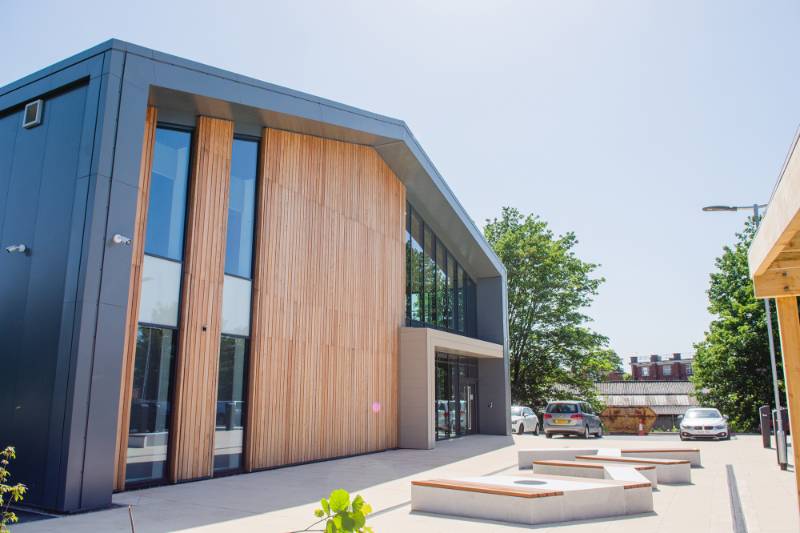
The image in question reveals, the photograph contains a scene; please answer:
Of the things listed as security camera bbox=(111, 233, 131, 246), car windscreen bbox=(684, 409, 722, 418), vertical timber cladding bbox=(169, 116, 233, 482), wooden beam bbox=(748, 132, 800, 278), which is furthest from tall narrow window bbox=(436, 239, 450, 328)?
wooden beam bbox=(748, 132, 800, 278)

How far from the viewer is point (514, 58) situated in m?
11.7

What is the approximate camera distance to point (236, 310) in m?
11.5

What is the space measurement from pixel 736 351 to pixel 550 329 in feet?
33.2

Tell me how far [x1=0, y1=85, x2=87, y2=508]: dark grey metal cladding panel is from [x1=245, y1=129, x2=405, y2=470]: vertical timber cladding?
4069 millimetres

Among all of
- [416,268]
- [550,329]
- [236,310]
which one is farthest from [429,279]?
[550,329]

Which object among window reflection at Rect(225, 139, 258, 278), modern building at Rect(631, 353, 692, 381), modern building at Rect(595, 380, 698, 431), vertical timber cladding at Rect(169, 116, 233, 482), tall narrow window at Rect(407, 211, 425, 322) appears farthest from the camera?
modern building at Rect(631, 353, 692, 381)

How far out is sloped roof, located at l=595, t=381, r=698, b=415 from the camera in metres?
57.8

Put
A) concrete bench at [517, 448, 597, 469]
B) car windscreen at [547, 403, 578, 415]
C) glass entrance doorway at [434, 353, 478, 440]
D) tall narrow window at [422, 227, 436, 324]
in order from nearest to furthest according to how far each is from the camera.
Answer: concrete bench at [517, 448, 597, 469]
glass entrance doorway at [434, 353, 478, 440]
tall narrow window at [422, 227, 436, 324]
car windscreen at [547, 403, 578, 415]

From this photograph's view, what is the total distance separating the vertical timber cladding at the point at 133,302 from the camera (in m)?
8.85

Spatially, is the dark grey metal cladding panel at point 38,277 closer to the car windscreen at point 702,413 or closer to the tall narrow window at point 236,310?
the tall narrow window at point 236,310

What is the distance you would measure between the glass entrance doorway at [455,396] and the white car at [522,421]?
2.95 m

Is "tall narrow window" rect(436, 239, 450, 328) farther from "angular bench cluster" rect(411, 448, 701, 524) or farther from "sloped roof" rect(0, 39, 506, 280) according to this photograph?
"angular bench cluster" rect(411, 448, 701, 524)

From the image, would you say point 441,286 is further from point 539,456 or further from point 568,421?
point 539,456

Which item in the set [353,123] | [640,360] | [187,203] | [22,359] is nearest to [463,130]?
[353,123]
